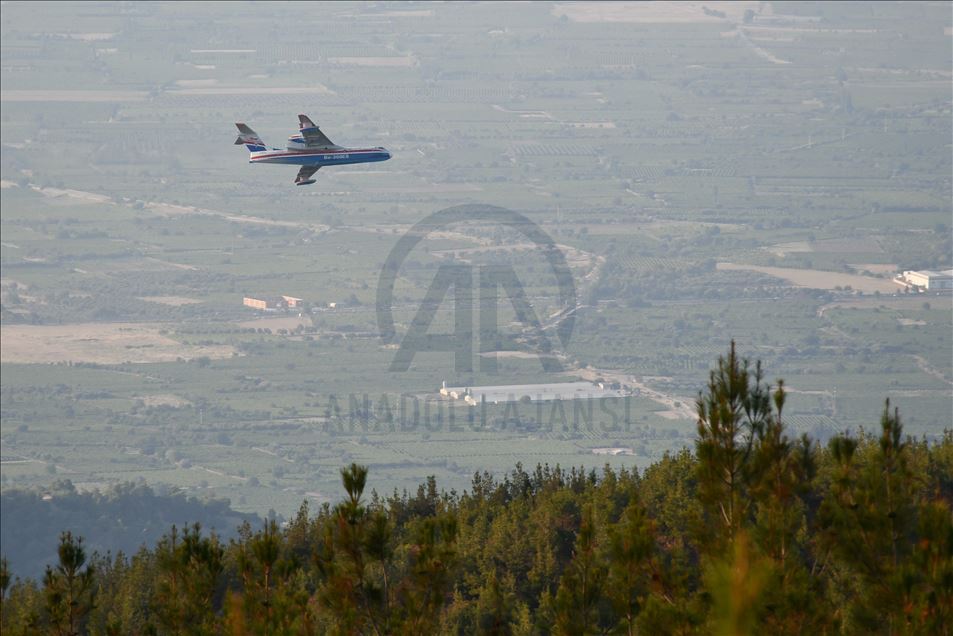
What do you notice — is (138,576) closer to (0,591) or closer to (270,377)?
(0,591)

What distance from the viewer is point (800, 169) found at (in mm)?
177375

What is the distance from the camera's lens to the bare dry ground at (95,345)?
12773 cm

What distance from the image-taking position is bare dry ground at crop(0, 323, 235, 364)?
127731 mm

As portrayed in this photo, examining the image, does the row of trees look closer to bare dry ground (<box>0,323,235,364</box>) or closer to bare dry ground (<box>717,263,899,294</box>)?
bare dry ground (<box>0,323,235,364</box>)

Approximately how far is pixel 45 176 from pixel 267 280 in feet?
208

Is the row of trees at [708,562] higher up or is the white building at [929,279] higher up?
the white building at [929,279]

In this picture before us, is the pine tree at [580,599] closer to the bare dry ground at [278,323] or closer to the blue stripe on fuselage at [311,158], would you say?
the blue stripe on fuselage at [311,158]

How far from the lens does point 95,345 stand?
435 ft

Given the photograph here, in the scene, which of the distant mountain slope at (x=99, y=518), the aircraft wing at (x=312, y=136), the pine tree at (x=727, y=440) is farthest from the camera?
the distant mountain slope at (x=99, y=518)

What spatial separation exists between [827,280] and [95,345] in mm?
66782

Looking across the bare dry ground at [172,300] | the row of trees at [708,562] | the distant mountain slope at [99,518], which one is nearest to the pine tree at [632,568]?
the row of trees at [708,562]

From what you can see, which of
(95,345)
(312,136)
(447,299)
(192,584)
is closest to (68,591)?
(192,584)

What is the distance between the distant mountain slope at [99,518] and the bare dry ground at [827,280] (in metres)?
65.2

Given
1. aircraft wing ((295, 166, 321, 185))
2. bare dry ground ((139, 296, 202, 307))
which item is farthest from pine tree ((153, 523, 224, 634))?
bare dry ground ((139, 296, 202, 307))
